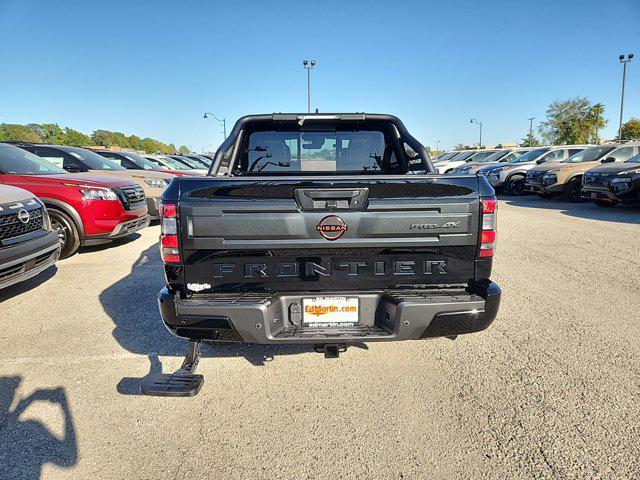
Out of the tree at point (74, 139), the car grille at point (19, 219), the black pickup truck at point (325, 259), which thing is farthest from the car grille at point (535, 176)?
the tree at point (74, 139)

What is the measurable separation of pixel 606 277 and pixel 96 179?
7.67 m

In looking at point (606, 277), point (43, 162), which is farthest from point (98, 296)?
point (606, 277)

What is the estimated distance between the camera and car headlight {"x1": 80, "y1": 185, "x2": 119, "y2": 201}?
6.00m

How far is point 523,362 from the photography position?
298cm

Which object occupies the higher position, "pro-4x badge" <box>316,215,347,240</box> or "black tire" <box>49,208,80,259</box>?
"pro-4x badge" <box>316,215,347,240</box>

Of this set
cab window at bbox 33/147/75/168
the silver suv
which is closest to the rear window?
cab window at bbox 33/147/75/168

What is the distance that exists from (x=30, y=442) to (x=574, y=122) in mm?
62462

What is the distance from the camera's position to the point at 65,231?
597 cm

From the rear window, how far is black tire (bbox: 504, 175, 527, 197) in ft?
44.1

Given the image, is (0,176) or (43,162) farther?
(43,162)

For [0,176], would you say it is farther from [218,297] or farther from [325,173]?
[218,297]

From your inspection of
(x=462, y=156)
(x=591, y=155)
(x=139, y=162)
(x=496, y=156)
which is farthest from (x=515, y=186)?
(x=139, y=162)

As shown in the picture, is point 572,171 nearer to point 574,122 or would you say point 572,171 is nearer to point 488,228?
point 488,228

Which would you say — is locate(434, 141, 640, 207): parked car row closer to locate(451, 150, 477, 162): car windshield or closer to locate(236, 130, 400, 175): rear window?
locate(236, 130, 400, 175): rear window
